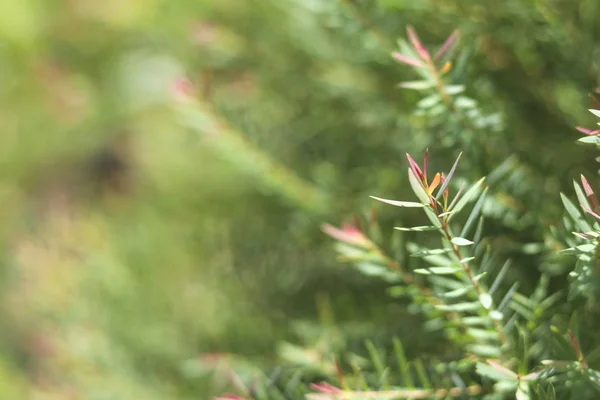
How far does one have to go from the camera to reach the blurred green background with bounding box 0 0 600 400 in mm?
291

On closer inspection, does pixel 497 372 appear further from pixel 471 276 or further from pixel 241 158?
pixel 241 158

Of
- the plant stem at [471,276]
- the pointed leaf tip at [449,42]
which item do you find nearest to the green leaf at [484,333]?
the plant stem at [471,276]

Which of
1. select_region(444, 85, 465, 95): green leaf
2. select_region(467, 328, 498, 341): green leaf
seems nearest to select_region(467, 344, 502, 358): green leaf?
select_region(467, 328, 498, 341): green leaf

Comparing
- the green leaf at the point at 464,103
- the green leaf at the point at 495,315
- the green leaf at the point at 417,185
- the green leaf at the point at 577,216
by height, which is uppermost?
the green leaf at the point at 464,103

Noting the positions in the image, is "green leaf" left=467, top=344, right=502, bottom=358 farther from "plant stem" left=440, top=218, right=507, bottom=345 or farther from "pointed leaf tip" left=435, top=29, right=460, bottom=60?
"pointed leaf tip" left=435, top=29, right=460, bottom=60

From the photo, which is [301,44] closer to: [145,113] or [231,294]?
[231,294]

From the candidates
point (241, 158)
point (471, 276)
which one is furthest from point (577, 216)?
point (241, 158)

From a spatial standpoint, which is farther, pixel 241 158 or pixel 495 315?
pixel 241 158

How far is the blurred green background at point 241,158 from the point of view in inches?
11.5

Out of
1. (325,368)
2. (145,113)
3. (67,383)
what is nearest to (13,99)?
(145,113)

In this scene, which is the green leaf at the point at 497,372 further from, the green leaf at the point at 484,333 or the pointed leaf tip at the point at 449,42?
the pointed leaf tip at the point at 449,42

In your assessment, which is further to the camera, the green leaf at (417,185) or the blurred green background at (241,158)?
the blurred green background at (241,158)

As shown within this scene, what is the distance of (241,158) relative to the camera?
324mm

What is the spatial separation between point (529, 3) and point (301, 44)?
6.6 inches
